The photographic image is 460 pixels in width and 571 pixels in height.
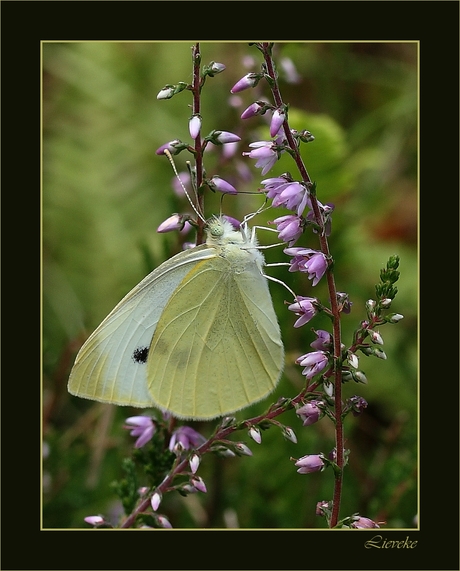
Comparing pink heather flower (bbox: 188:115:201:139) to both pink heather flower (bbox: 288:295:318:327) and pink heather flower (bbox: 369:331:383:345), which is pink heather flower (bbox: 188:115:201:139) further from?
pink heather flower (bbox: 369:331:383:345)

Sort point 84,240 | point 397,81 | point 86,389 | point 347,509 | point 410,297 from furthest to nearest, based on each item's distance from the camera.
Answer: point 397,81, point 84,240, point 410,297, point 347,509, point 86,389

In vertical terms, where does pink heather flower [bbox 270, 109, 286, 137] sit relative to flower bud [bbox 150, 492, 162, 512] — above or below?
above

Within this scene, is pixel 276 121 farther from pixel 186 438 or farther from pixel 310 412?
pixel 186 438

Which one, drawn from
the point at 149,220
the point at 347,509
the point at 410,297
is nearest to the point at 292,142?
the point at 347,509

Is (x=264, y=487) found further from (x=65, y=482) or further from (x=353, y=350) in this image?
(x=353, y=350)

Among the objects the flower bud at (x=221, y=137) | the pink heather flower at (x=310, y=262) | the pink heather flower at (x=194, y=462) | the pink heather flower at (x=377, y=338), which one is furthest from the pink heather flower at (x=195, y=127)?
the pink heather flower at (x=194, y=462)

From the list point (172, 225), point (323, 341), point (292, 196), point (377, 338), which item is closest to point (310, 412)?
point (323, 341)

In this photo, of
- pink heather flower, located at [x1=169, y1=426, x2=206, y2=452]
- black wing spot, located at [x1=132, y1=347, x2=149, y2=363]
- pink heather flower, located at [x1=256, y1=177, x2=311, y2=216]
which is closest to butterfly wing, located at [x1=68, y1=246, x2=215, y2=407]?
black wing spot, located at [x1=132, y1=347, x2=149, y2=363]
